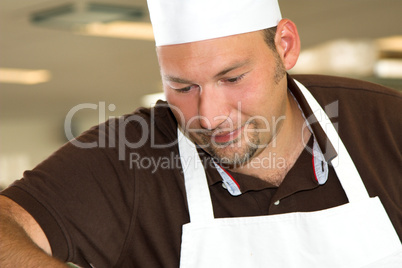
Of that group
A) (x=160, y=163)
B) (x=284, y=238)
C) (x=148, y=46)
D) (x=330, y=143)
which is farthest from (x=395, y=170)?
(x=148, y=46)

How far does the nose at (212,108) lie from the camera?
4.16ft

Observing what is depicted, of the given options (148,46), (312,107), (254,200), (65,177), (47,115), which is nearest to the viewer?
(65,177)

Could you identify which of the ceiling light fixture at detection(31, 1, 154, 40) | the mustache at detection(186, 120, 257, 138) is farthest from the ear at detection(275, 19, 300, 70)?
the ceiling light fixture at detection(31, 1, 154, 40)

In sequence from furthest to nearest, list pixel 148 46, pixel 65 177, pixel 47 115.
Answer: pixel 47 115 → pixel 148 46 → pixel 65 177

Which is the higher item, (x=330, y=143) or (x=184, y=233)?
(x=330, y=143)

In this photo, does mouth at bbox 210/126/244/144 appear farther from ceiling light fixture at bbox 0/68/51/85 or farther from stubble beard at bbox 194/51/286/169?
ceiling light fixture at bbox 0/68/51/85

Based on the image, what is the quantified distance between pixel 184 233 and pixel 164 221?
59 millimetres

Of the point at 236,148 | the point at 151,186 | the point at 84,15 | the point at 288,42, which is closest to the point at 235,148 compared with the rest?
the point at 236,148

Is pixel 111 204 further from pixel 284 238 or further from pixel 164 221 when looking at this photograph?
pixel 284 238

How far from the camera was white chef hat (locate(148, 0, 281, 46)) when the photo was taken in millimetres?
1328

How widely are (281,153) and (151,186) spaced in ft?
1.20

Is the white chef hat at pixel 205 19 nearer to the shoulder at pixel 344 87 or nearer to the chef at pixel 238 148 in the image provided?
the chef at pixel 238 148

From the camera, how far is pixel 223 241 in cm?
133

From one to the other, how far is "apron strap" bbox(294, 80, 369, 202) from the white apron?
10mm
